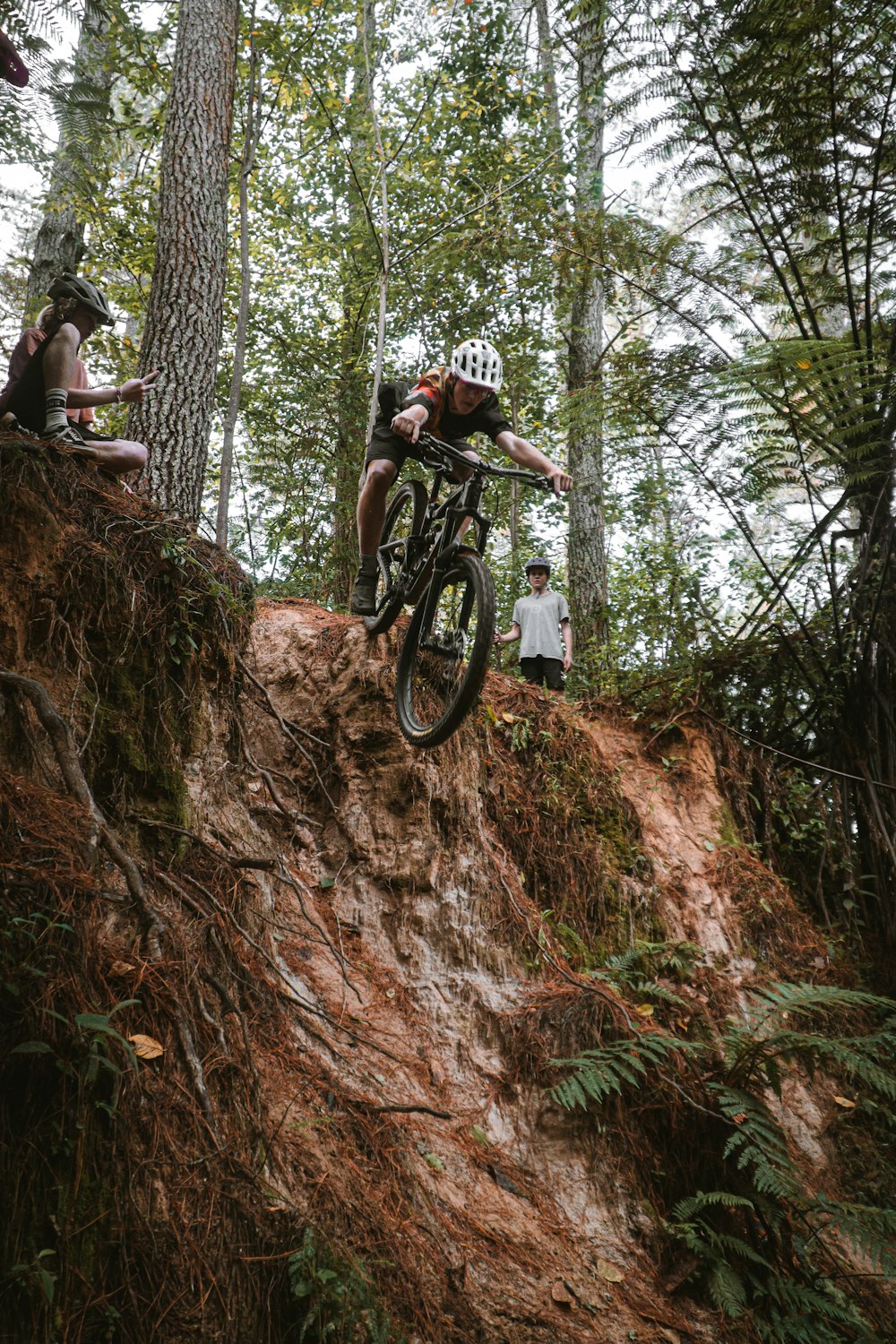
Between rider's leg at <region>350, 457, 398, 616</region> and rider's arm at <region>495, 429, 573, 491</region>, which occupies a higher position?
rider's arm at <region>495, 429, 573, 491</region>

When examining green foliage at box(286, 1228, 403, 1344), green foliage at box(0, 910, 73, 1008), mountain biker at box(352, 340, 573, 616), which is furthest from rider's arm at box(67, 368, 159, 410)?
green foliage at box(286, 1228, 403, 1344)

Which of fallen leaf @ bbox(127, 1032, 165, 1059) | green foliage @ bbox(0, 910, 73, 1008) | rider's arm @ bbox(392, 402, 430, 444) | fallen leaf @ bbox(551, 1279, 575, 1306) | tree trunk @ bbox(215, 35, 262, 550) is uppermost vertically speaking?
tree trunk @ bbox(215, 35, 262, 550)

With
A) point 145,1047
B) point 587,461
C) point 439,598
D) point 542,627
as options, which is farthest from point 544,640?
point 145,1047

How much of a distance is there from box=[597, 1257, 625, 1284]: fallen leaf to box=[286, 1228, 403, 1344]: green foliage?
4.67 ft

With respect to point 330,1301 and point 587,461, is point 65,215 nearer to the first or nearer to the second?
point 587,461

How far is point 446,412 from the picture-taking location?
4.81 m

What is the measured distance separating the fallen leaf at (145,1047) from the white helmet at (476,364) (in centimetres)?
355

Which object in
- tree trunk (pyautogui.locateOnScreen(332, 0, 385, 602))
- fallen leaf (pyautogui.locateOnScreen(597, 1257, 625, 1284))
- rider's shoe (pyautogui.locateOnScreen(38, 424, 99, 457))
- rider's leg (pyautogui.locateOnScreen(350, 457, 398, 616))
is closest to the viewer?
fallen leaf (pyautogui.locateOnScreen(597, 1257, 625, 1284))

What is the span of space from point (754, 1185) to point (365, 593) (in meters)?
4.02

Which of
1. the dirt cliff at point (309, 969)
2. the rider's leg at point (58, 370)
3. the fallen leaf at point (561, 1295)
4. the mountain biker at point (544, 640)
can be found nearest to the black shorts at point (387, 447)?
the dirt cliff at point (309, 969)

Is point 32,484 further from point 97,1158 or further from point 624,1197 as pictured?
point 624,1197

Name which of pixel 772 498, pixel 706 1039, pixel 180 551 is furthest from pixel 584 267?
pixel 706 1039

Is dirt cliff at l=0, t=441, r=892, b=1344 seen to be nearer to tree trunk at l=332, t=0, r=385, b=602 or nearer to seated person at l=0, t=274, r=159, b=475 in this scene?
seated person at l=0, t=274, r=159, b=475

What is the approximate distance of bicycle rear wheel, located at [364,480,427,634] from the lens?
493 centimetres
